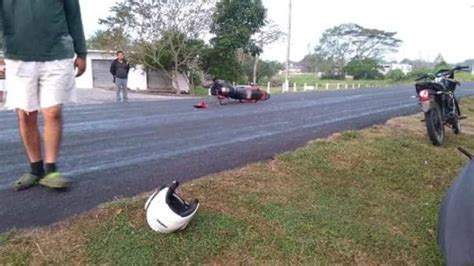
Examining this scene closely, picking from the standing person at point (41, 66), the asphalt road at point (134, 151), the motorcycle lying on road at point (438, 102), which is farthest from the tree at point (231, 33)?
the standing person at point (41, 66)

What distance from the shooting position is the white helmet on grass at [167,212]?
2.80 metres

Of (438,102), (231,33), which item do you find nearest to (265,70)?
(231,33)

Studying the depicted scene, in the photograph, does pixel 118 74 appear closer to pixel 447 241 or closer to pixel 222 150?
pixel 222 150

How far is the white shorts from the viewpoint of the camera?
3.26 meters

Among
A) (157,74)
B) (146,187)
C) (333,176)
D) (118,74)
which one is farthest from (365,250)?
(157,74)

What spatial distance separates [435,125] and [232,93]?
26.7 ft

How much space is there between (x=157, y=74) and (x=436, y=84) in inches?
929

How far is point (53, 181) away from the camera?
3.37 metres

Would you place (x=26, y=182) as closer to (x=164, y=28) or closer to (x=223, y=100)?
(x=223, y=100)

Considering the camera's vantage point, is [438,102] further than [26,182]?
Yes

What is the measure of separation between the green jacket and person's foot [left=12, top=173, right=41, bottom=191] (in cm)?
85

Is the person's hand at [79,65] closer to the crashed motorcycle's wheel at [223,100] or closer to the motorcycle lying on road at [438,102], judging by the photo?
the motorcycle lying on road at [438,102]

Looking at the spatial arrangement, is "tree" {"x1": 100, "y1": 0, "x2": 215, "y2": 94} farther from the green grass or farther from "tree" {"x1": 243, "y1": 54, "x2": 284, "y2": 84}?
the green grass

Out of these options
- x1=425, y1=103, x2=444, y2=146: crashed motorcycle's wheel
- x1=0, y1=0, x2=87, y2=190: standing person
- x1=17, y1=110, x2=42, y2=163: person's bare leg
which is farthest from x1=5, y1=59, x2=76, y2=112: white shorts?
x1=425, y1=103, x2=444, y2=146: crashed motorcycle's wheel
